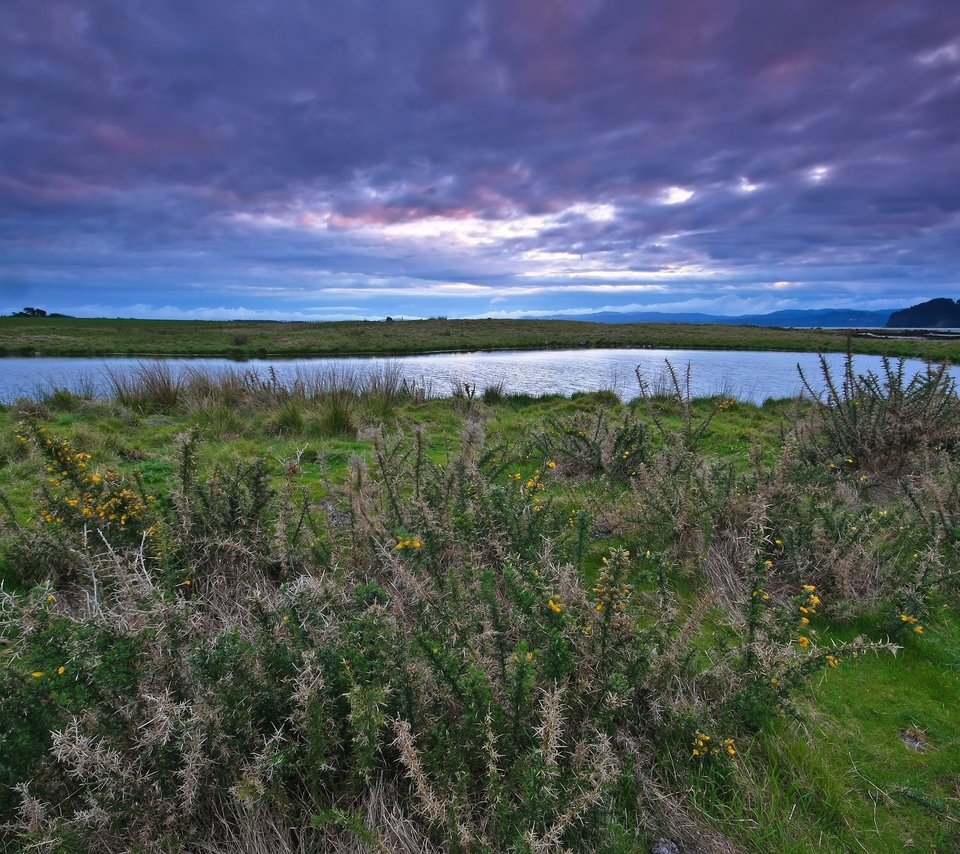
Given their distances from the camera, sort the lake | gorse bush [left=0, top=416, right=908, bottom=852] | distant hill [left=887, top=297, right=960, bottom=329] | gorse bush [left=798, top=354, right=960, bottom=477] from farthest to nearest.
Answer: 1. distant hill [left=887, top=297, right=960, bottom=329]
2. the lake
3. gorse bush [left=798, top=354, right=960, bottom=477]
4. gorse bush [left=0, top=416, right=908, bottom=852]

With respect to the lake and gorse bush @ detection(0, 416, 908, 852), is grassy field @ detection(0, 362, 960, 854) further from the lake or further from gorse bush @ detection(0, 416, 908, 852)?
the lake

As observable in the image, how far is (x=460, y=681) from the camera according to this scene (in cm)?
199

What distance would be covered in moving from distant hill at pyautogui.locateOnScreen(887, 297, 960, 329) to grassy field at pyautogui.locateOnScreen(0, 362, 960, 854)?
18537 cm

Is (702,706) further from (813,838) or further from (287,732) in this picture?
(287,732)

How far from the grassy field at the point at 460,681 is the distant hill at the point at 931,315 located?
18537 centimetres

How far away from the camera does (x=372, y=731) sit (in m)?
1.88

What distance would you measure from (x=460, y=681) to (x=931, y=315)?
714ft

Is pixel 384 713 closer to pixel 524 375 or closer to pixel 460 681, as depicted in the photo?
pixel 460 681

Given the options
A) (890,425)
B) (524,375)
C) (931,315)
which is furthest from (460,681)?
(931,315)

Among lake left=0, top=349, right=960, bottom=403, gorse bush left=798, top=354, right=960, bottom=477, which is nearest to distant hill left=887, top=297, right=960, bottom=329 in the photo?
lake left=0, top=349, right=960, bottom=403

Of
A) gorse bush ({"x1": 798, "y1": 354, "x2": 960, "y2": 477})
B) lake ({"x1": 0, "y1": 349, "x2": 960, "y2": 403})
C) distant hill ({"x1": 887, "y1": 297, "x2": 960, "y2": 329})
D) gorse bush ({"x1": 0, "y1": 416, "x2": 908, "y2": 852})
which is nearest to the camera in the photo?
gorse bush ({"x1": 0, "y1": 416, "x2": 908, "y2": 852})

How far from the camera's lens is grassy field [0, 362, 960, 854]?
6.06ft

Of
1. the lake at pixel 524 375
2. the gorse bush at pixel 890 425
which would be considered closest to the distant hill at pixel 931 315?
the lake at pixel 524 375

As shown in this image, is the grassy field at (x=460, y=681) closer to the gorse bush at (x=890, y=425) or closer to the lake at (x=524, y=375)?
the gorse bush at (x=890, y=425)
